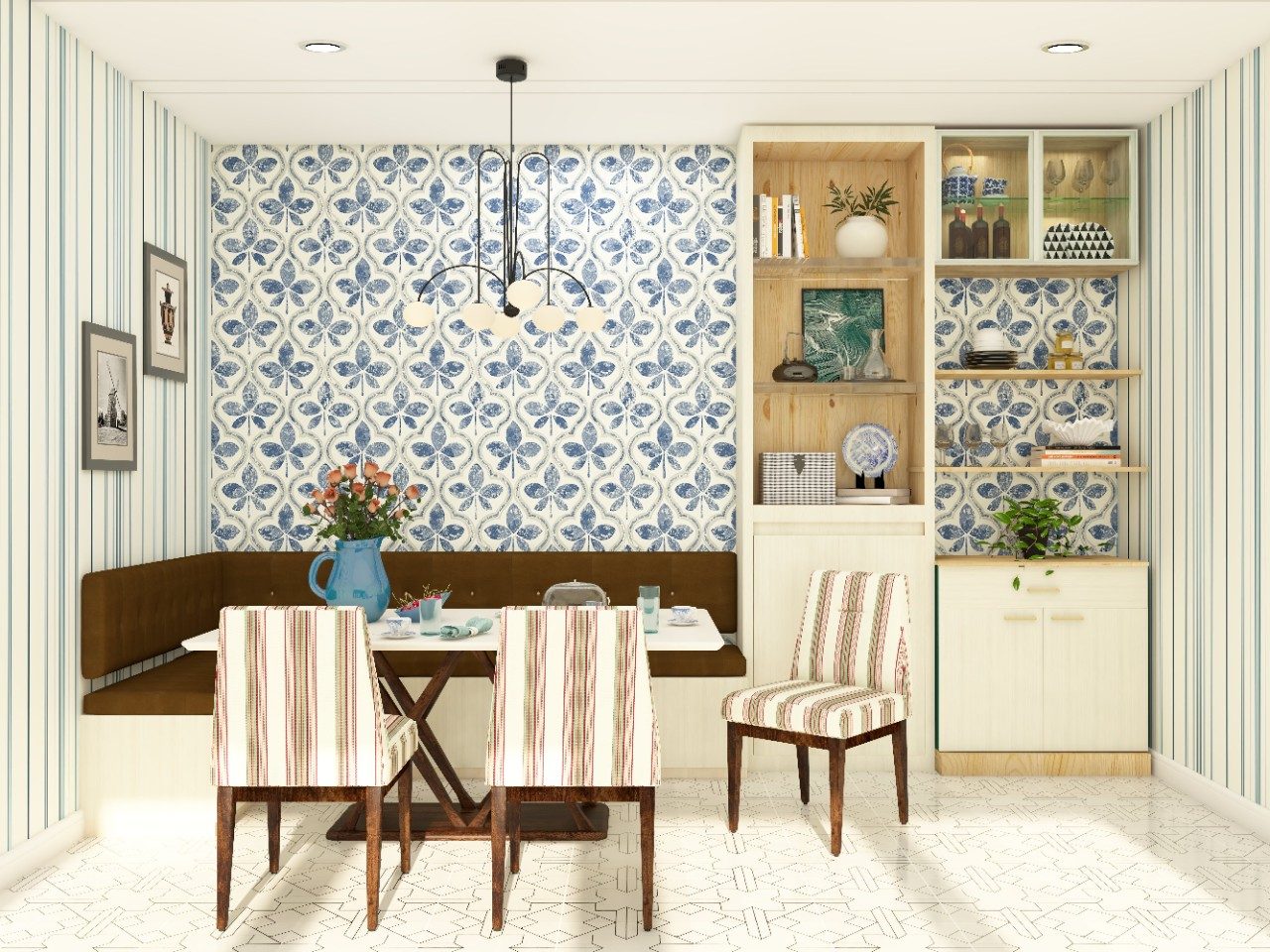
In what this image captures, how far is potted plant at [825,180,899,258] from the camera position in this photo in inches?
181

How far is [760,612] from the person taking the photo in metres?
4.46

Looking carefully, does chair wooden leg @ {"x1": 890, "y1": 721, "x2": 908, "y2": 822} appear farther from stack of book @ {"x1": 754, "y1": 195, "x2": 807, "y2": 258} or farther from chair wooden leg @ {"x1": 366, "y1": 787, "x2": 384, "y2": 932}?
stack of book @ {"x1": 754, "y1": 195, "x2": 807, "y2": 258}

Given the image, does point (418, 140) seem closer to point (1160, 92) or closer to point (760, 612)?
point (760, 612)

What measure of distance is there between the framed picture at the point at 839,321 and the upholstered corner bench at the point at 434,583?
1.04 m

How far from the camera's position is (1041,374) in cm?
450

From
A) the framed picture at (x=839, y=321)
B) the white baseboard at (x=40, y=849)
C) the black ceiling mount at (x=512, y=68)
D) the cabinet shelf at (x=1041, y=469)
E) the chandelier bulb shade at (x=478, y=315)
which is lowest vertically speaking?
the white baseboard at (x=40, y=849)

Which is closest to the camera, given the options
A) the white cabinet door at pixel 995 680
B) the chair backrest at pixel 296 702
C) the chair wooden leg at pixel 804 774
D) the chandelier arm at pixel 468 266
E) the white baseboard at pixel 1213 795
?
the chair backrest at pixel 296 702

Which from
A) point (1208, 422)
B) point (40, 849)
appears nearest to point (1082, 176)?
point (1208, 422)

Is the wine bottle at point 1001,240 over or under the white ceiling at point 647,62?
under

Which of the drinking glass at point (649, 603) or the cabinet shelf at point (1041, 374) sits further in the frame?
the cabinet shelf at point (1041, 374)

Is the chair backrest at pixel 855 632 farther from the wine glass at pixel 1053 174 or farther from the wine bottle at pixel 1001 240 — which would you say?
the wine glass at pixel 1053 174

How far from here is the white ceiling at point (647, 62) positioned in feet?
11.2

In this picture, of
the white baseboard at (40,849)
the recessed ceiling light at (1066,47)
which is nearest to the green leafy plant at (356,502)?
the white baseboard at (40,849)

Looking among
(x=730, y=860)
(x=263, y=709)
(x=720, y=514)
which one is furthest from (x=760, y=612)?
(x=263, y=709)
